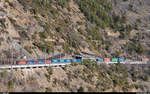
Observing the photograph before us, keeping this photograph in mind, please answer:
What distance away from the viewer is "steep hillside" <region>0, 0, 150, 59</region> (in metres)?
63.5

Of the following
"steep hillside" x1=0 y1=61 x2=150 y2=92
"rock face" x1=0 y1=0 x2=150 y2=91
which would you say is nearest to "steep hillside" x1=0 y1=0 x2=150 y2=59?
"rock face" x1=0 y1=0 x2=150 y2=91

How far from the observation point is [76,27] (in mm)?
85625

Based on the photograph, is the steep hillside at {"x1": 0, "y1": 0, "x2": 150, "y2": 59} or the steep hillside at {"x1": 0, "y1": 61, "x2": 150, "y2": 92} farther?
the steep hillside at {"x1": 0, "y1": 0, "x2": 150, "y2": 59}

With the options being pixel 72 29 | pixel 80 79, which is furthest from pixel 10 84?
pixel 72 29

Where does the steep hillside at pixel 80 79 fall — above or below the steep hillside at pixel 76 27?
below

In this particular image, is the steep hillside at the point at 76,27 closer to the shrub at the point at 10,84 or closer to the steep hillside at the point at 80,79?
the steep hillside at the point at 80,79

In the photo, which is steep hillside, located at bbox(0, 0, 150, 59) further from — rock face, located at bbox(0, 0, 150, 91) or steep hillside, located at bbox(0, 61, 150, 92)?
steep hillside, located at bbox(0, 61, 150, 92)

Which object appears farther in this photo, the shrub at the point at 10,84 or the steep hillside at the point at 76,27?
the steep hillside at the point at 76,27

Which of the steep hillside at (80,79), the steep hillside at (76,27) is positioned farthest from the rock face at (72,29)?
the steep hillside at (80,79)

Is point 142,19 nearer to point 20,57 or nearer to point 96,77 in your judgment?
point 96,77

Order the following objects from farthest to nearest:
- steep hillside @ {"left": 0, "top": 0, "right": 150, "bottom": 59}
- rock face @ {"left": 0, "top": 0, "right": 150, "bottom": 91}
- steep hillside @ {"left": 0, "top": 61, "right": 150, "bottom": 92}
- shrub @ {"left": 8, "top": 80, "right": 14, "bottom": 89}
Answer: steep hillside @ {"left": 0, "top": 0, "right": 150, "bottom": 59} < rock face @ {"left": 0, "top": 0, "right": 150, "bottom": 91} < steep hillside @ {"left": 0, "top": 61, "right": 150, "bottom": 92} < shrub @ {"left": 8, "top": 80, "right": 14, "bottom": 89}

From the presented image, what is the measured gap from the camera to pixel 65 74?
56969 mm

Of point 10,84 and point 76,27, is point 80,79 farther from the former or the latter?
point 76,27

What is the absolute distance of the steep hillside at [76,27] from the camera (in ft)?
208
